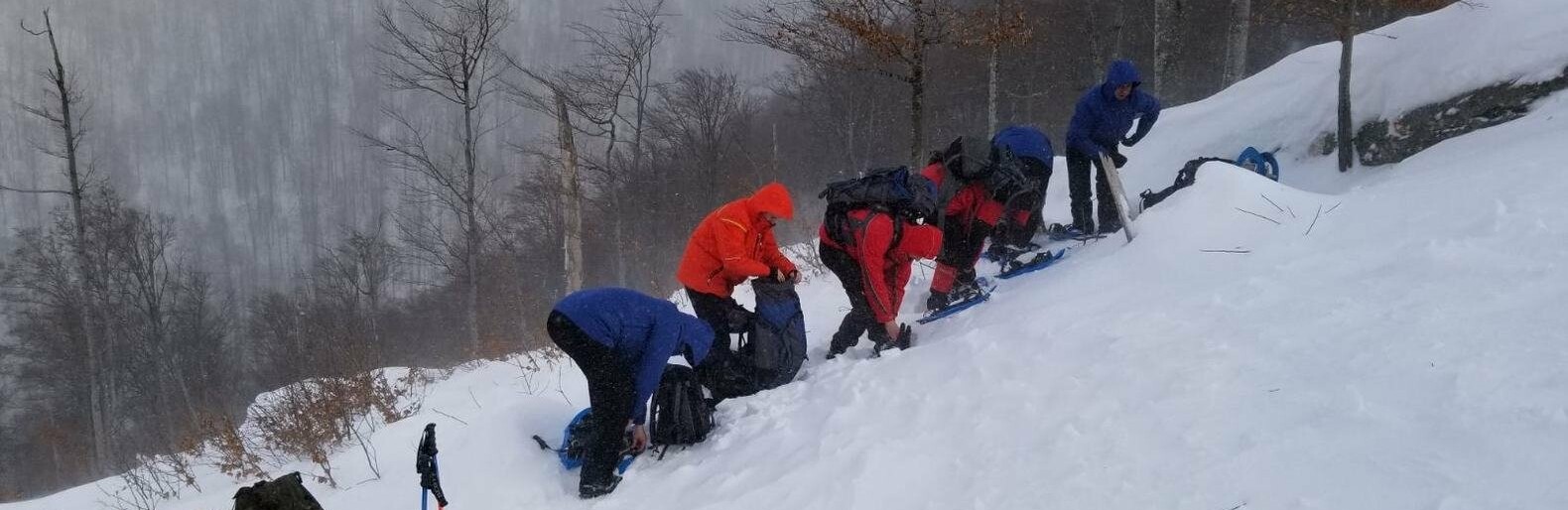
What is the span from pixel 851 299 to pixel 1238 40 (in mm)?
11531

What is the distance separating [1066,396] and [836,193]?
222cm

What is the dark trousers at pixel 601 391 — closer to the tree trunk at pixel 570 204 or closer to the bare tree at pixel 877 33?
the bare tree at pixel 877 33

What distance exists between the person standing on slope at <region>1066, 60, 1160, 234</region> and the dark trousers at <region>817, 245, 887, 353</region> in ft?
8.60

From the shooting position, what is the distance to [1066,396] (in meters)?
3.20

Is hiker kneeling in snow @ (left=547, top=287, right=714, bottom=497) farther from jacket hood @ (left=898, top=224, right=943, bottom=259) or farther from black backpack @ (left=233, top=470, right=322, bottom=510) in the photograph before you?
jacket hood @ (left=898, top=224, right=943, bottom=259)

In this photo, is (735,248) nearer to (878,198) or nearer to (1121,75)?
(878,198)

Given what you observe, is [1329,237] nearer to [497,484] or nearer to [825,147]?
[497,484]

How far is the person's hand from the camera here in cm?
409

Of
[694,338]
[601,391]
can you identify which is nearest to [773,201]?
[694,338]

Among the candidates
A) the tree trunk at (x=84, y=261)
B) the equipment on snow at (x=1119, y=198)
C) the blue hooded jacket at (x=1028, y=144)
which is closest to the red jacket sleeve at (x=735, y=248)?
the equipment on snow at (x=1119, y=198)

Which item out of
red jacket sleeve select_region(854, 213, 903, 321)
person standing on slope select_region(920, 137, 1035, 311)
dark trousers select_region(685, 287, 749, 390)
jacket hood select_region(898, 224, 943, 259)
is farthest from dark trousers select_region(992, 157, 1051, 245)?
dark trousers select_region(685, 287, 749, 390)

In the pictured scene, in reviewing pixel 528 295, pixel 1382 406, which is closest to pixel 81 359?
pixel 528 295

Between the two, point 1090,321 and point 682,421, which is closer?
point 1090,321

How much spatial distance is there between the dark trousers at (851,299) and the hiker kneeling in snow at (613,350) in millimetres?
1336
